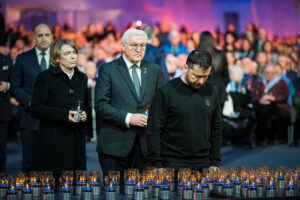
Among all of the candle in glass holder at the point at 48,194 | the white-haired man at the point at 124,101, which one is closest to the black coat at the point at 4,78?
the white-haired man at the point at 124,101

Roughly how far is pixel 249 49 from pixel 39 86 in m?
11.5

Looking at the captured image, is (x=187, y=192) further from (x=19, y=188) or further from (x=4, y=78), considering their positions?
(x=4, y=78)

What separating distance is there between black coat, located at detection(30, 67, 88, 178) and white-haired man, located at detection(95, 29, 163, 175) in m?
0.23

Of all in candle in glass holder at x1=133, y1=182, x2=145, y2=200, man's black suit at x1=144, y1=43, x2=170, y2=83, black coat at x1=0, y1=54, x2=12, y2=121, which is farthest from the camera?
man's black suit at x1=144, y1=43, x2=170, y2=83

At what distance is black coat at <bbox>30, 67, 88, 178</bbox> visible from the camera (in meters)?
5.40

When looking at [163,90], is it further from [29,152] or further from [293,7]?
[293,7]

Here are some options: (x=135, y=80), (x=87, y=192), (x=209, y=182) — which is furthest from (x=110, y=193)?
(x=135, y=80)

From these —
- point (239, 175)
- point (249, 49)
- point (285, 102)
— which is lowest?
point (239, 175)

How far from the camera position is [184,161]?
15.4ft

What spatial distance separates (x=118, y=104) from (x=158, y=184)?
1.47 m

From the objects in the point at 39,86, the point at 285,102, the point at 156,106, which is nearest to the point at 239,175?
the point at 156,106

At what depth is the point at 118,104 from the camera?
543cm

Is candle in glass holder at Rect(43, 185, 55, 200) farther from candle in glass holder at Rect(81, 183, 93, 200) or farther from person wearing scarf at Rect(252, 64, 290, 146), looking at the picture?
Result: person wearing scarf at Rect(252, 64, 290, 146)

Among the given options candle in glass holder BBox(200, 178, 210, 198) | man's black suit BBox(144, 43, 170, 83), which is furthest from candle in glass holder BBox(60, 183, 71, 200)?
man's black suit BBox(144, 43, 170, 83)
